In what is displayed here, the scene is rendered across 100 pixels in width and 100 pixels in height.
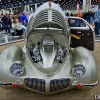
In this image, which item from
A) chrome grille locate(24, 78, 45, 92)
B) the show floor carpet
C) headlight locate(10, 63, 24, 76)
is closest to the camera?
chrome grille locate(24, 78, 45, 92)

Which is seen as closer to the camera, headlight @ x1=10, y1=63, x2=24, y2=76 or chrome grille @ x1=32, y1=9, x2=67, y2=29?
headlight @ x1=10, y1=63, x2=24, y2=76

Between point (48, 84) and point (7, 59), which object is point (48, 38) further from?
point (48, 84)

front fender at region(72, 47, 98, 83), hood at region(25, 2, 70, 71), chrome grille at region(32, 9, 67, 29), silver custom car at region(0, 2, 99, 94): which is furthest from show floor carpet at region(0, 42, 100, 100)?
chrome grille at region(32, 9, 67, 29)

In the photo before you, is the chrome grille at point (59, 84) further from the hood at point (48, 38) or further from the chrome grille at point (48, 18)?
the chrome grille at point (48, 18)

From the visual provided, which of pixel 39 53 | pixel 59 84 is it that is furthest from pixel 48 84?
pixel 39 53

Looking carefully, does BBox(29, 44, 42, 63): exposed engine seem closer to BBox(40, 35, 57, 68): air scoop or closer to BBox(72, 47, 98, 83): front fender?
BBox(40, 35, 57, 68): air scoop

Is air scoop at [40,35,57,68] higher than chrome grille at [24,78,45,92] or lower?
higher

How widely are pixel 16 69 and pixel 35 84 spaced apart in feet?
1.46

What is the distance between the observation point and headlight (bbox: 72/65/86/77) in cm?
289

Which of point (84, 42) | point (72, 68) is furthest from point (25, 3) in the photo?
point (72, 68)

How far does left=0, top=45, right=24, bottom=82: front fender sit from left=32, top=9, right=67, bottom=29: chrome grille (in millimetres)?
696

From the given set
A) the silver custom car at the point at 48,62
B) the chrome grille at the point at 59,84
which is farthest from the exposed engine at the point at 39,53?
the chrome grille at the point at 59,84

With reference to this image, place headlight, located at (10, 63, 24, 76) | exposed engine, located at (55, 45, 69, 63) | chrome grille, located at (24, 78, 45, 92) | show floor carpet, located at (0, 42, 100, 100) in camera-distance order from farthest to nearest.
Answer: exposed engine, located at (55, 45, 69, 63)
show floor carpet, located at (0, 42, 100, 100)
headlight, located at (10, 63, 24, 76)
chrome grille, located at (24, 78, 45, 92)

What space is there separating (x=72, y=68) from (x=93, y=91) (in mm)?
837
